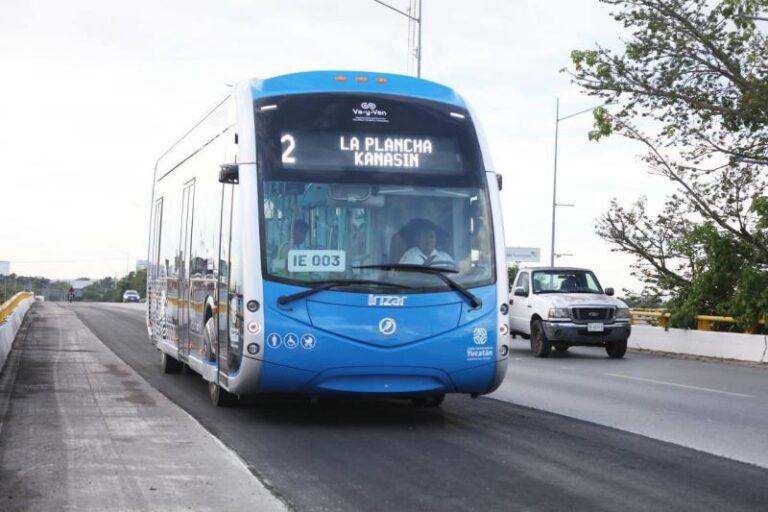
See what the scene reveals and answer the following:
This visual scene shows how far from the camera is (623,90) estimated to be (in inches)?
1008

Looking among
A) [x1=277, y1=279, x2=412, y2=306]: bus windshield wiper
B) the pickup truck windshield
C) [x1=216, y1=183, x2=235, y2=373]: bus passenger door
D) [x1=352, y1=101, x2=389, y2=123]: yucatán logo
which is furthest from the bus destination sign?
the pickup truck windshield

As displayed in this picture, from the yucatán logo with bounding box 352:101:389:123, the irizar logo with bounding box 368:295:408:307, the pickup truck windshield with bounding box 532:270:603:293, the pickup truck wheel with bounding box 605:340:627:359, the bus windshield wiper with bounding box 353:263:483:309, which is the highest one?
the yucatán logo with bounding box 352:101:389:123

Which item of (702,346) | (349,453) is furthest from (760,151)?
(349,453)

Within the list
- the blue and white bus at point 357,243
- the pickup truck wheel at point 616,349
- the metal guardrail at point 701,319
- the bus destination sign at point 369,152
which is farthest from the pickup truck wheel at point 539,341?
the bus destination sign at point 369,152

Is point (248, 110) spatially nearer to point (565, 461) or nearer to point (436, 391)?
point (436, 391)

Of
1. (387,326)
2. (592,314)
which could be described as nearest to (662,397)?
(387,326)

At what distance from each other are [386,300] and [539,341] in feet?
47.1

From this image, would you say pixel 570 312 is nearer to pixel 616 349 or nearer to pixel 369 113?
pixel 616 349

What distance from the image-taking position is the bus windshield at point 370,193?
10641 mm

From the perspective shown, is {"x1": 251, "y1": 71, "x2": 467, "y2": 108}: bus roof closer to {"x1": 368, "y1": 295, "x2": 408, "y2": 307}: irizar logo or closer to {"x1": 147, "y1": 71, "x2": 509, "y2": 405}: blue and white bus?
{"x1": 147, "y1": 71, "x2": 509, "y2": 405}: blue and white bus

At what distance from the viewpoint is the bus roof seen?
11.2 metres

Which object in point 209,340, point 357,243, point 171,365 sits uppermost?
point 357,243

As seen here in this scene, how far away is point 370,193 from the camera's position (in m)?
10.9

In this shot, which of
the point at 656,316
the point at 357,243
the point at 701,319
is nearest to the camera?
the point at 357,243
